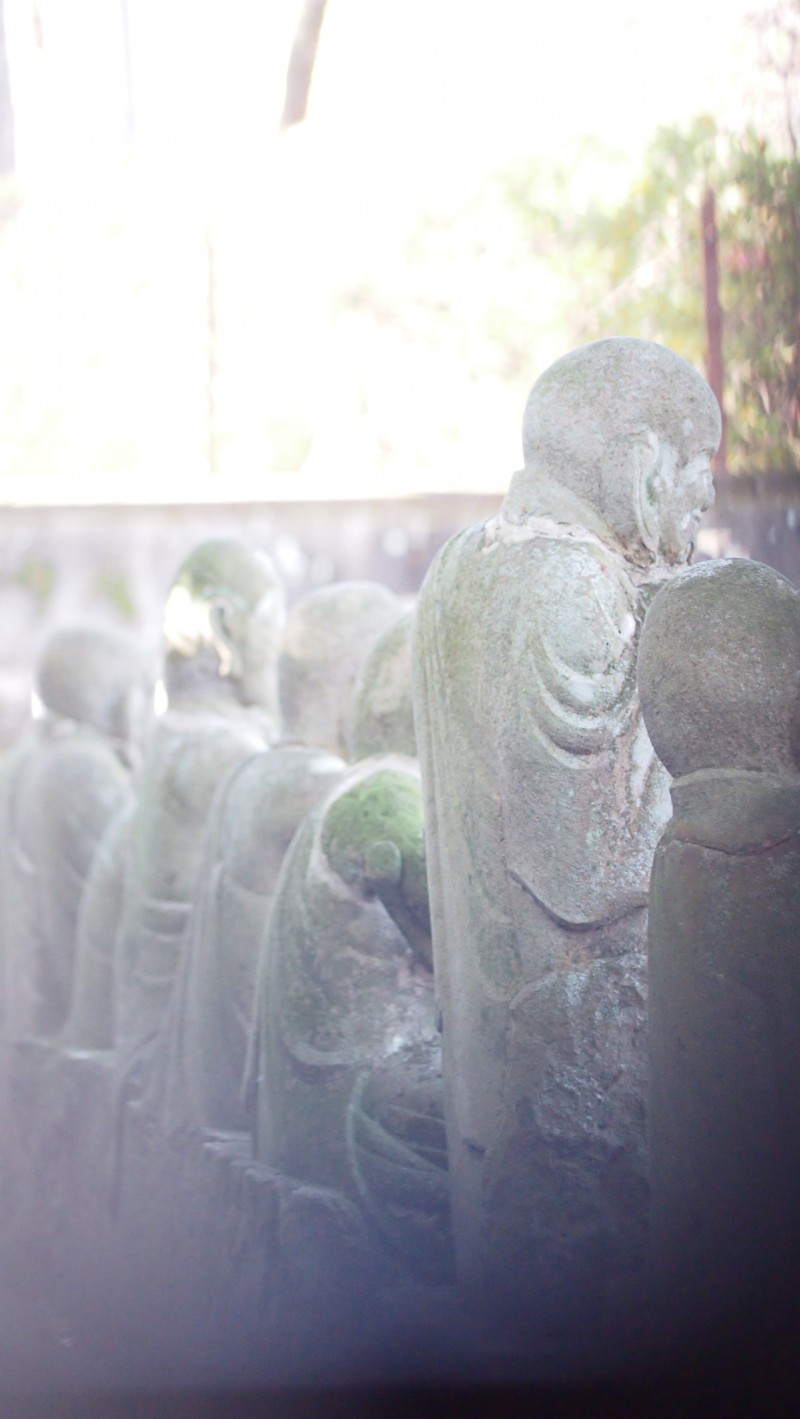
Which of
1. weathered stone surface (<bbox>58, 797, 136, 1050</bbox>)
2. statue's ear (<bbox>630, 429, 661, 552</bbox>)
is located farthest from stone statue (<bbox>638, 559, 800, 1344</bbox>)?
weathered stone surface (<bbox>58, 797, 136, 1050</bbox>)

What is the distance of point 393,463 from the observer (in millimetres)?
12016

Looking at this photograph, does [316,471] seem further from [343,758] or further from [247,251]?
[343,758]

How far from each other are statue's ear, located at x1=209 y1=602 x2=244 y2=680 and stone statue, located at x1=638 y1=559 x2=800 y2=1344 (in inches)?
102

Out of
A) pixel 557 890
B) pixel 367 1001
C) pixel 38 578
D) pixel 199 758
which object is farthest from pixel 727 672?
pixel 38 578

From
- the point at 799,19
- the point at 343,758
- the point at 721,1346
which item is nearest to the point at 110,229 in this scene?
the point at 799,19

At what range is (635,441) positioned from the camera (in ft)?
9.69

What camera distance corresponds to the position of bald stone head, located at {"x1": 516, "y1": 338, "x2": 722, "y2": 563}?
9.69 feet

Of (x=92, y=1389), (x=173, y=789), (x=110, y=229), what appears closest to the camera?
(x=92, y=1389)

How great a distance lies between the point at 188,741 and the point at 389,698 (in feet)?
4.74

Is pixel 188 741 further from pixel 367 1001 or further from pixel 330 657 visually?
pixel 367 1001

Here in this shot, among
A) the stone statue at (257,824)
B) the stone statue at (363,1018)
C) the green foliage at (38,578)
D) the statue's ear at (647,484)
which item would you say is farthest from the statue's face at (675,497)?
the green foliage at (38,578)

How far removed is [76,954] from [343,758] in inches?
74.4

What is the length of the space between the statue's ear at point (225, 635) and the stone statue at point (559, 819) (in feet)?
6.55

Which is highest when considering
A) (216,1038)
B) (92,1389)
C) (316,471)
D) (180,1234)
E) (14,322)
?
(14,322)
